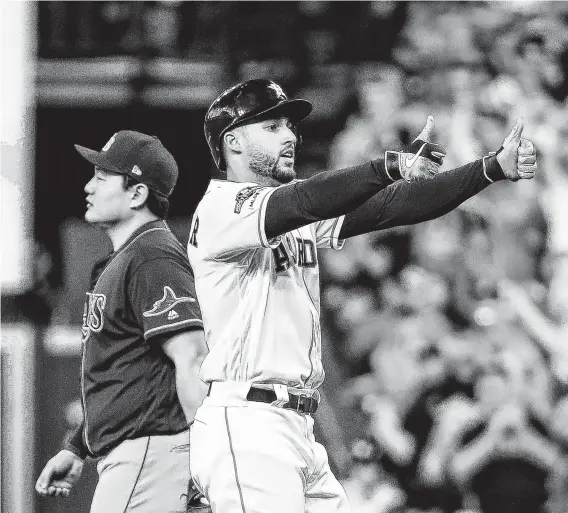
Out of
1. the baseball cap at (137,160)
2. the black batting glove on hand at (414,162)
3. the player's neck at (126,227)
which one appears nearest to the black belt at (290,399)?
the black batting glove on hand at (414,162)

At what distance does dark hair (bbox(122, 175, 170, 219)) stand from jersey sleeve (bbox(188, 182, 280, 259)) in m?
0.70

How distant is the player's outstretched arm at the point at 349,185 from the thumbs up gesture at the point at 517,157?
0.16m

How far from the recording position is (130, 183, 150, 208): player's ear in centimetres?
415

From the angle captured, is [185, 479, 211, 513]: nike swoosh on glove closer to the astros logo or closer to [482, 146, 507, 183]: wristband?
the astros logo

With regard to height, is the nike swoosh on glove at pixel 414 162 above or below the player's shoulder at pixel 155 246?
above

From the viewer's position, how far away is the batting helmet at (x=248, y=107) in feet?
11.8

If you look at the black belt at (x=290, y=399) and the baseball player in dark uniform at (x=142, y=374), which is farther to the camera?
the baseball player in dark uniform at (x=142, y=374)

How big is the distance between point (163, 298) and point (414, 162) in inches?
44.5

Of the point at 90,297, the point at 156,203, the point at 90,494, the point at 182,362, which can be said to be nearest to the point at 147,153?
the point at 156,203

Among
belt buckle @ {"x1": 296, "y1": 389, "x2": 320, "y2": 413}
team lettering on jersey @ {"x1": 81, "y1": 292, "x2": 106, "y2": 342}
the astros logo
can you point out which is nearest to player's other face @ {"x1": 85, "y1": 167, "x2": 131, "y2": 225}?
team lettering on jersey @ {"x1": 81, "y1": 292, "x2": 106, "y2": 342}

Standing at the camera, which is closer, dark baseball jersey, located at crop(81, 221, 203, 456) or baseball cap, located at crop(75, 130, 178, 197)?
dark baseball jersey, located at crop(81, 221, 203, 456)

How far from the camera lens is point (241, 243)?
10.8 feet

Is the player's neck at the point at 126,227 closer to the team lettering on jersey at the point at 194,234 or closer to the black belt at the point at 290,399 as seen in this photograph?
the team lettering on jersey at the point at 194,234

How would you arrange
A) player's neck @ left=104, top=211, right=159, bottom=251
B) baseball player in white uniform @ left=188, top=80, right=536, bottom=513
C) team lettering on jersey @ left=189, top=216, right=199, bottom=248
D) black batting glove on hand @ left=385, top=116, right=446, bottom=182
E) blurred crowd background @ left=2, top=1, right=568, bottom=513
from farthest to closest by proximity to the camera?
blurred crowd background @ left=2, top=1, right=568, bottom=513 < player's neck @ left=104, top=211, right=159, bottom=251 < team lettering on jersey @ left=189, top=216, right=199, bottom=248 < baseball player in white uniform @ left=188, top=80, right=536, bottom=513 < black batting glove on hand @ left=385, top=116, right=446, bottom=182
